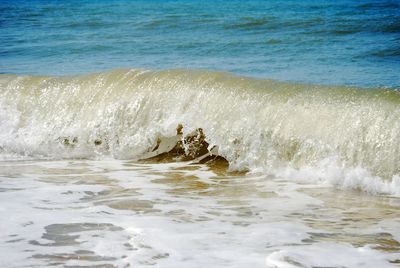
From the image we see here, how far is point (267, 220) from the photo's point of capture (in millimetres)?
5805

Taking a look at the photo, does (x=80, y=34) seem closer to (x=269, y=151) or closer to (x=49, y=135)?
(x=49, y=135)

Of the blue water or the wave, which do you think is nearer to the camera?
the wave

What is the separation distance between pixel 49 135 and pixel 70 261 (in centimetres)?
509

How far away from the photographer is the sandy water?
4855 mm

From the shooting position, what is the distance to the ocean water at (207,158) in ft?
16.8

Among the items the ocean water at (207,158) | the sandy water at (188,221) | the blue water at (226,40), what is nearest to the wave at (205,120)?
the ocean water at (207,158)

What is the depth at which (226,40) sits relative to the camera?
613 inches

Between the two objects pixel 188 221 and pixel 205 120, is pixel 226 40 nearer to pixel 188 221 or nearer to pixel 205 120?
pixel 205 120

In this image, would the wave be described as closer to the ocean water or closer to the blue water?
the ocean water

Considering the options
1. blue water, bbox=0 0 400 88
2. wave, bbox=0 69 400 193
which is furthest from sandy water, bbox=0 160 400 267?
blue water, bbox=0 0 400 88

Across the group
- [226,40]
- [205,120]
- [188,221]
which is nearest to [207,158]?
[205,120]

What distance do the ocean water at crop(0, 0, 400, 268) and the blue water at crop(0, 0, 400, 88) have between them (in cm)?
10

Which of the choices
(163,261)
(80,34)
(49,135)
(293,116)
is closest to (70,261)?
(163,261)

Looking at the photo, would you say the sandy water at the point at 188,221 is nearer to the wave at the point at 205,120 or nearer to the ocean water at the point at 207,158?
the ocean water at the point at 207,158
